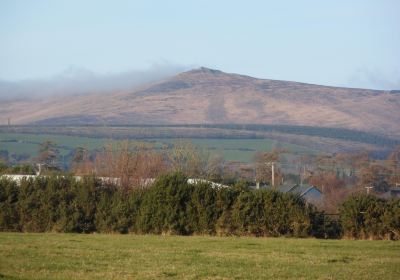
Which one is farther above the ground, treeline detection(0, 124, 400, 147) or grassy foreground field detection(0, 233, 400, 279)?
grassy foreground field detection(0, 233, 400, 279)

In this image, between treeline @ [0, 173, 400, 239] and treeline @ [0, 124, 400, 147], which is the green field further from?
treeline @ [0, 173, 400, 239]

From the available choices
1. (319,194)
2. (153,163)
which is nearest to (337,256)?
(153,163)

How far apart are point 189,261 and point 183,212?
1470cm

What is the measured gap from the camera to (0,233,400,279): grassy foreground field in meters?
15.2

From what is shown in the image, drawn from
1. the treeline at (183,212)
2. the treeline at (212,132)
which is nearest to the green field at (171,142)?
the treeline at (212,132)

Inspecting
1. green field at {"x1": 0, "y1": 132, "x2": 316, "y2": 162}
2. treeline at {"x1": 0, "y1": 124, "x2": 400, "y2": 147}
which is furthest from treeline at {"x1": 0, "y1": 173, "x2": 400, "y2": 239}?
treeline at {"x1": 0, "y1": 124, "x2": 400, "y2": 147}

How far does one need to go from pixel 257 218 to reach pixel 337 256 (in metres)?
12.3

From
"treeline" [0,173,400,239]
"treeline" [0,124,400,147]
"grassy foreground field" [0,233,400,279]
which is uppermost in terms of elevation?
"grassy foreground field" [0,233,400,279]

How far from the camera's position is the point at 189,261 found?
1766 centimetres

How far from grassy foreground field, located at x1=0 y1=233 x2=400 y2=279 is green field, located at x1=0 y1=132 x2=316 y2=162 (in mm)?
81317

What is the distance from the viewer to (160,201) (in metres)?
32.7

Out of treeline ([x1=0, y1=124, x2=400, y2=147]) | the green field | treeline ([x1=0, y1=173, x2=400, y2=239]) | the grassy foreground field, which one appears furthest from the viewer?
treeline ([x1=0, y1=124, x2=400, y2=147])

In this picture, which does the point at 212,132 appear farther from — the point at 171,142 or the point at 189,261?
the point at 189,261

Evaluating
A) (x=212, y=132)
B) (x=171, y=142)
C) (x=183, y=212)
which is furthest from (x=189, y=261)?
(x=212, y=132)
